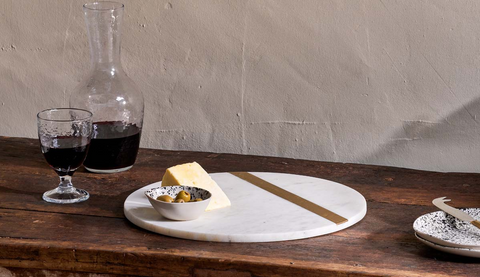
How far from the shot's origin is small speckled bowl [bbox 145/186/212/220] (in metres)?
0.98

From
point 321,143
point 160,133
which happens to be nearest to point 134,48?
point 160,133

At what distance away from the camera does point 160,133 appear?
5.31ft

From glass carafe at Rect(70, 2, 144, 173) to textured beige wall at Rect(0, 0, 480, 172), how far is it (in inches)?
11.2

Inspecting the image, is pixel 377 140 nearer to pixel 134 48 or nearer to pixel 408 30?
pixel 408 30

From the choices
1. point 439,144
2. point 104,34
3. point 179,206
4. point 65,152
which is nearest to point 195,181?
point 179,206

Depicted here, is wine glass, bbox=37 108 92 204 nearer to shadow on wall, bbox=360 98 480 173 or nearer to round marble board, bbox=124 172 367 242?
round marble board, bbox=124 172 367 242

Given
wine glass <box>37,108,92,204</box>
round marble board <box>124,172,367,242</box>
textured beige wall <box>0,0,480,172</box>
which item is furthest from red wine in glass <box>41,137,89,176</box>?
textured beige wall <box>0,0,480,172</box>

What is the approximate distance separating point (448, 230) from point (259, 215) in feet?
0.95

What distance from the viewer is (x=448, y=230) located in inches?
38.3

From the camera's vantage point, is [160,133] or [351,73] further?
[160,133]

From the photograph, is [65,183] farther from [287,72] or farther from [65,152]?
[287,72]

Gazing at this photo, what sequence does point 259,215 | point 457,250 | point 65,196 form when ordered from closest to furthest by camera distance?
point 457,250
point 259,215
point 65,196

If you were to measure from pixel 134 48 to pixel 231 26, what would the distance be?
248 mm

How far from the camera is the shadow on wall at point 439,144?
1474 mm
